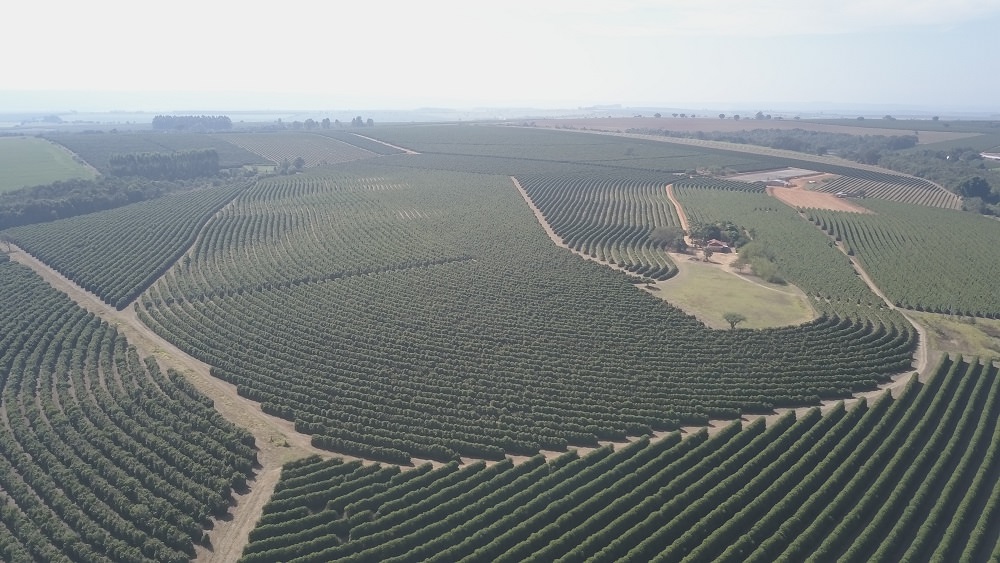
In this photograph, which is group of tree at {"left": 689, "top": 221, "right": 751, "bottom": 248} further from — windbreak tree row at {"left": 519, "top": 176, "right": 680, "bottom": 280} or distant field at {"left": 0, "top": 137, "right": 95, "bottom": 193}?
distant field at {"left": 0, "top": 137, "right": 95, "bottom": 193}

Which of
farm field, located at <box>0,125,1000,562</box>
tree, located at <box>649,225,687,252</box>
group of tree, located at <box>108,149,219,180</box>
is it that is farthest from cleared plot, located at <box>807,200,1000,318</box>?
group of tree, located at <box>108,149,219,180</box>

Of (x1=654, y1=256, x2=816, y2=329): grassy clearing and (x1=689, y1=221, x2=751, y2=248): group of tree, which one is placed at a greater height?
(x1=689, y1=221, x2=751, y2=248): group of tree

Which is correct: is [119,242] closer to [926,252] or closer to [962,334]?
[962,334]

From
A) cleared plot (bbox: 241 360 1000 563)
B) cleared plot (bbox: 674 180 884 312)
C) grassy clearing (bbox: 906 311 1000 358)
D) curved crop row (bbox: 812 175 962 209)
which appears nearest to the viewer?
cleared plot (bbox: 241 360 1000 563)

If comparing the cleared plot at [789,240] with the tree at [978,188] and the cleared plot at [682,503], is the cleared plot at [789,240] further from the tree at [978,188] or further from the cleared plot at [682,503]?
the tree at [978,188]

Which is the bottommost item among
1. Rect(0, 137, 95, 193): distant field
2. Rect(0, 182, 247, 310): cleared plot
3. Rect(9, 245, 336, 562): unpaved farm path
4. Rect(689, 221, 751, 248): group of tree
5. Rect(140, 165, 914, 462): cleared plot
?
Rect(9, 245, 336, 562): unpaved farm path

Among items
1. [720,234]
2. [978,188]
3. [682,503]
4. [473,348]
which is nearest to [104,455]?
[473,348]
